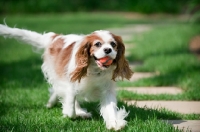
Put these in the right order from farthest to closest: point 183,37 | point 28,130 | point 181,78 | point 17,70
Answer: point 183,37, point 17,70, point 181,78, point 28,130

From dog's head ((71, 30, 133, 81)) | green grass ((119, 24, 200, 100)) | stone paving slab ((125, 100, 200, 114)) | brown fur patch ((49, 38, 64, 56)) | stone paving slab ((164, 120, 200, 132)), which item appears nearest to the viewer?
stone paving slab ((164, 120, 200, 132))

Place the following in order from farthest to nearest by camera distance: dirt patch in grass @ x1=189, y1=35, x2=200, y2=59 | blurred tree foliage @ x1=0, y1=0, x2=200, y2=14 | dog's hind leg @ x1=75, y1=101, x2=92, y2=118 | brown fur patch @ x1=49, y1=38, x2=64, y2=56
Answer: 1. blurred tree foliage @ x1=0, y1=0, x2=200, y2=14
2. dirt patch in grass @ x1=189, y1=35, x2=200, y2=59
3. brown fur patch @ x1=49, y1=38, x2=64, y2=56
4. dog's hind leg @ x1=75, y1=101, x2=92, y2=118

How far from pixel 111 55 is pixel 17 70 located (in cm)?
419

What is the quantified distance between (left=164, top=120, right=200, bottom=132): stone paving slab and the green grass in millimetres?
1162

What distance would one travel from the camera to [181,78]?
22.2ft

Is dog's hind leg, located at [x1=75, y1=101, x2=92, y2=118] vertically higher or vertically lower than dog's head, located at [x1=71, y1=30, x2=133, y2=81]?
lower

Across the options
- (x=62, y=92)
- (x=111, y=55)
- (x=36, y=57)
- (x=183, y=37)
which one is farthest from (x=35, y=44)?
(x=183, y=37)

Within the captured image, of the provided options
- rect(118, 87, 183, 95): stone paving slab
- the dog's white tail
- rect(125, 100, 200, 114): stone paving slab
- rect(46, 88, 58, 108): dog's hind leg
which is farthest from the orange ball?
rect(118, 87, 183, 95): stone paving slab

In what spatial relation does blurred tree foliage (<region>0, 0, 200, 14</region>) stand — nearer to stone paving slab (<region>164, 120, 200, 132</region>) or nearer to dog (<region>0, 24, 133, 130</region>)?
dog (<region>0, 24, 133, 130</region>)

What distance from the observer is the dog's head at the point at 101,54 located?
4283mm

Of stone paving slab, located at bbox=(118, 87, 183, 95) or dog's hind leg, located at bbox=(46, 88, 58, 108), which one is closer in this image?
dog's hind leg, located at bbox=(46, 88, 58, 108)

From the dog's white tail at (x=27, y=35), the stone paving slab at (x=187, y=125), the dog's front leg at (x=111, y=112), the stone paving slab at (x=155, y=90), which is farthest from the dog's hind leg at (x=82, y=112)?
the stone paving slab at (x=155, y=90)

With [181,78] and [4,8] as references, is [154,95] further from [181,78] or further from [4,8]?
[4,8]

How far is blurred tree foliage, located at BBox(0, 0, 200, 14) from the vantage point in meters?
26.4
